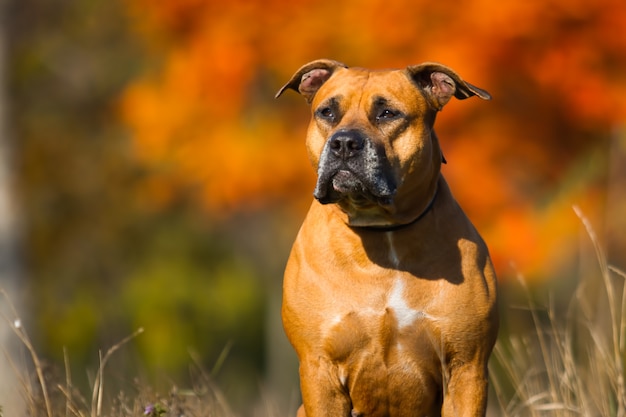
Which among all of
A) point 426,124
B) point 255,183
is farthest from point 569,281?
point 426,124

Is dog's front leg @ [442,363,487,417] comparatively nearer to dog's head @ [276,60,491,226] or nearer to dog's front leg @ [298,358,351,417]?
dog's front leg @ [298,358,351,417]

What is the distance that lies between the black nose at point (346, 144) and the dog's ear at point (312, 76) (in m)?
0.57

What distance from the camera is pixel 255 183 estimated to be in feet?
37.8

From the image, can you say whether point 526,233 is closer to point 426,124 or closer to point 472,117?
point 472,117

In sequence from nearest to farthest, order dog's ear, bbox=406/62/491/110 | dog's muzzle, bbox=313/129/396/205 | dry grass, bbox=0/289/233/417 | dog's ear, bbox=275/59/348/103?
dog's muzzle, bbox=313/129/396/205 → dry grass, bbox=0/289/233/417 → dog's ear, bbox=406/62/491/110 → dog's ear, bbox=275/59/348/103

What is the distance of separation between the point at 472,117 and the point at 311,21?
172cm

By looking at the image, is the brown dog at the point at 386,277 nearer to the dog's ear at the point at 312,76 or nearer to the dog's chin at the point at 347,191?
the dog's chin at the point at 347,191

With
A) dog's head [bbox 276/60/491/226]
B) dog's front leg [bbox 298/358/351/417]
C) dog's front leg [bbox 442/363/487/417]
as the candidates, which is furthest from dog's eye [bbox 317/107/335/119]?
dog's front leg [bbox 442/363/487/417]

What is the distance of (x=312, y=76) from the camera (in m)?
5.17

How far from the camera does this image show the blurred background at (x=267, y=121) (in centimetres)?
978

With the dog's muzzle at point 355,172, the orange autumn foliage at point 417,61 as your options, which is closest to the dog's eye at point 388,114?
the dog's muzzle at point 355,172

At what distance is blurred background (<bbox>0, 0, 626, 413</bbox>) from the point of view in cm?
978

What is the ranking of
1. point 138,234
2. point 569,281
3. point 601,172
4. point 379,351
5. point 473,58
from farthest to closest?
point 138,234, point 569,281, point 601,172, point 473,58, point 379,351

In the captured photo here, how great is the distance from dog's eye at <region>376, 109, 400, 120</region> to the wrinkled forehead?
51mm
